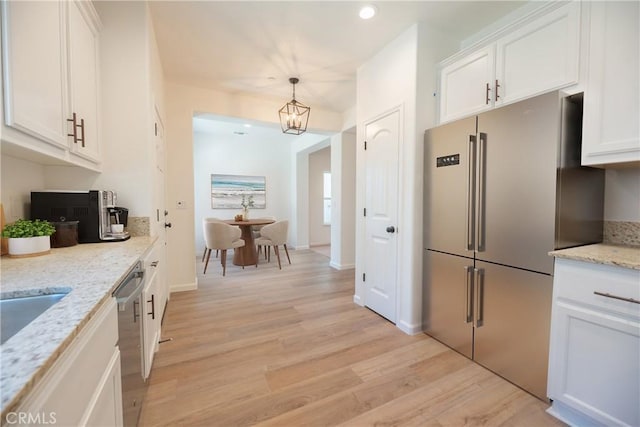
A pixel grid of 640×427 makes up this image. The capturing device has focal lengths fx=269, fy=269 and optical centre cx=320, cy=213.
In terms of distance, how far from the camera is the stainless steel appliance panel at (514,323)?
1572 millimetres

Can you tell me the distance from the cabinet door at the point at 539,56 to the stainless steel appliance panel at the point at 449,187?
0.31 metres

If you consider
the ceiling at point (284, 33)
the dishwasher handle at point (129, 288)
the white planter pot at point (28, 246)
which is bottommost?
the dishwasher handle at point (129, 288)

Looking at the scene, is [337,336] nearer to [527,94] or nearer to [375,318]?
[375,318]

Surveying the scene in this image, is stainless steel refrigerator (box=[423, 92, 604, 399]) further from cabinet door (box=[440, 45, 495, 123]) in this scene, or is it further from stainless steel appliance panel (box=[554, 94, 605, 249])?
cabinet door (box=[440, 45, 495, 123])

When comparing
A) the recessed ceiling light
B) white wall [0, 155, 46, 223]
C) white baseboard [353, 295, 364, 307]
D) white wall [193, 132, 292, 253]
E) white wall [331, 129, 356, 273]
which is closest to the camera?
white wall [0, 155, 46, 223]

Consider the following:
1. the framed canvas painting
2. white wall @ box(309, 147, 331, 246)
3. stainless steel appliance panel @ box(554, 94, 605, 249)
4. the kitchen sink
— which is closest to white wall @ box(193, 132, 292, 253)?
the framed canvas painting

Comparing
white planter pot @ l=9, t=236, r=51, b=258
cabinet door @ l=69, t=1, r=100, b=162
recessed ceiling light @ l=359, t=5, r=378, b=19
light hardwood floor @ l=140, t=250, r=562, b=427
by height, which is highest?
recessed ceiling light @ l=359, t=5, r=378, b=19

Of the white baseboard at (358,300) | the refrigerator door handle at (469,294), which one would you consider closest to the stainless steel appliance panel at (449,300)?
the refrigerator door handle at (469,294)

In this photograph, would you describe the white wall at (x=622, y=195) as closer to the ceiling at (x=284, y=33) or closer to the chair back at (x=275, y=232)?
the ceiling at (x=284, y=33)

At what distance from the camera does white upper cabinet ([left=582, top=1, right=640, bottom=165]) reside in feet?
4.38

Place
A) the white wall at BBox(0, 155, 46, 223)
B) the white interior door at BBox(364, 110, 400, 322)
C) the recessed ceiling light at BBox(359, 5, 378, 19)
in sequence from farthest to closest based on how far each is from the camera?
1. the white interior door at BBox(364, 110, 400, 322)
2. the recessed ceiling light at BBox(359, 5, 378, 19)
3. the white wall at BBox(0, 155, 46, 223)

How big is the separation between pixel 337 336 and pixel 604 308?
170cm

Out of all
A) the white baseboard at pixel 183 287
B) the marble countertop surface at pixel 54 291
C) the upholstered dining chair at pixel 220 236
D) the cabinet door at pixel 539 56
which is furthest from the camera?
the upholstered dining chair at pixel 220 236

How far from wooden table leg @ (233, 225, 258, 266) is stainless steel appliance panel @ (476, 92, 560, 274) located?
3732 millimetres
